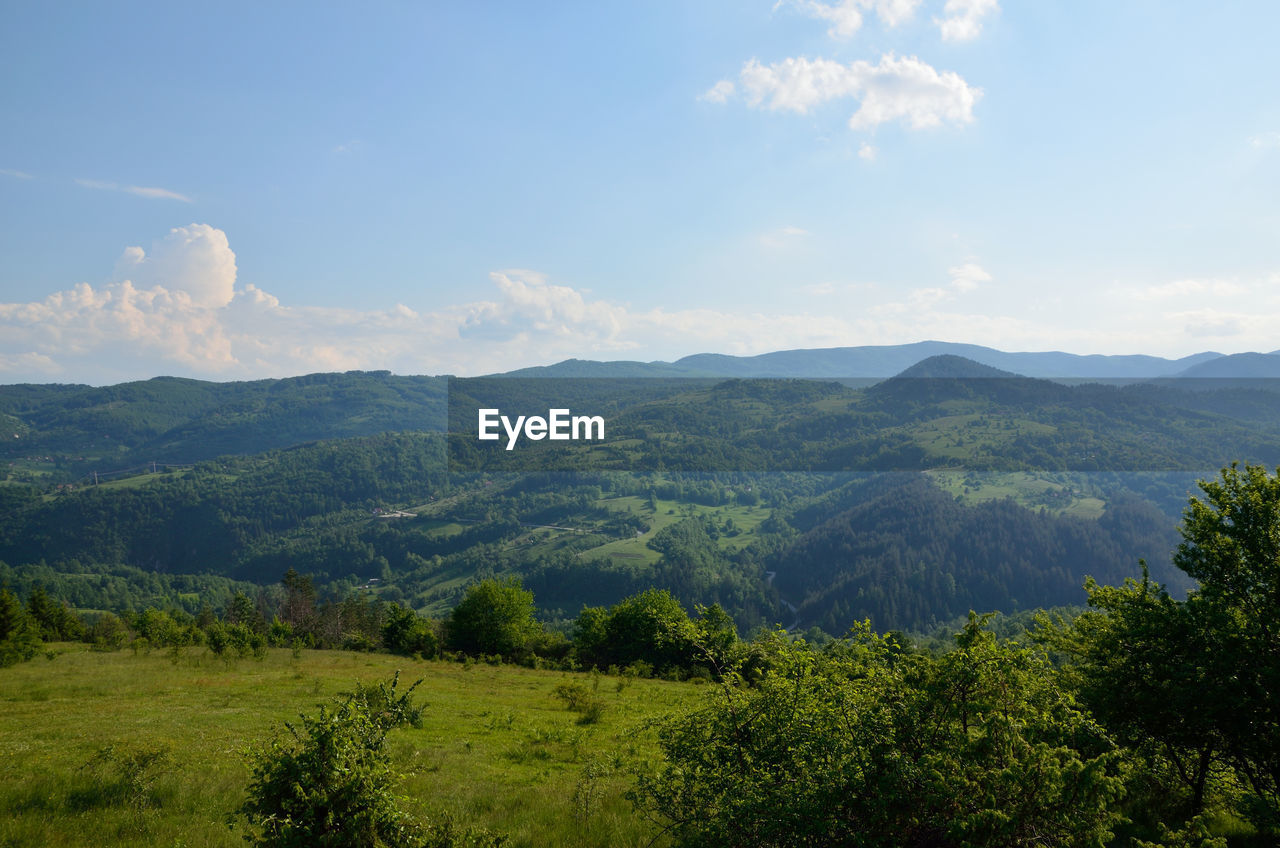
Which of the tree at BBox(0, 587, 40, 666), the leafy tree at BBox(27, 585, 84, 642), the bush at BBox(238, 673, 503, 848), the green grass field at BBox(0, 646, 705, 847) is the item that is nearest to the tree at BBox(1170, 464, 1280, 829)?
the green grass field at BBox(0, 646, 705, 847)

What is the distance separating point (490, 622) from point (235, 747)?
4355cm

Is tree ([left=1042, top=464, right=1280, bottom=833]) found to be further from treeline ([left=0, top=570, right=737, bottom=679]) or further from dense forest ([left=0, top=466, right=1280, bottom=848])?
treeline ([left=0, top=570, right=737, bottom=679])

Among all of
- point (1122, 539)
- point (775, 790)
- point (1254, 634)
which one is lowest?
point (1122, 539)

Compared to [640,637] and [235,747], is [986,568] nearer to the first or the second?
[640,637]

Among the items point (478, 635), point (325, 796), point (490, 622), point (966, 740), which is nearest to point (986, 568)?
point (490, 622)

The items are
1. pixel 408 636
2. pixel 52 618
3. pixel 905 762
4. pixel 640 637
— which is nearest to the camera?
pixel 905 762

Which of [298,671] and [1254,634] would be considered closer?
[1254,634]

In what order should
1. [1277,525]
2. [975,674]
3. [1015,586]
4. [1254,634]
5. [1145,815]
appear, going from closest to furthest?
[975,674] → [1254,634] → [1277,525] → [1145,815] → [1015,586]

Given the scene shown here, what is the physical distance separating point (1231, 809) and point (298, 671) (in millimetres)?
40367

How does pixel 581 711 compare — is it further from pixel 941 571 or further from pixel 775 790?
pixel 941 571

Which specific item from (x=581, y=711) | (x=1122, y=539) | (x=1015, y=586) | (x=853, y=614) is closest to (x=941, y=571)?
(x=1015, y=586)

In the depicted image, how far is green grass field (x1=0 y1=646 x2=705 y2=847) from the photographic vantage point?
12.0 metres

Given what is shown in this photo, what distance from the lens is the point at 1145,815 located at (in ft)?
39.1

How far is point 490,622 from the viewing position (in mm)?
59000
